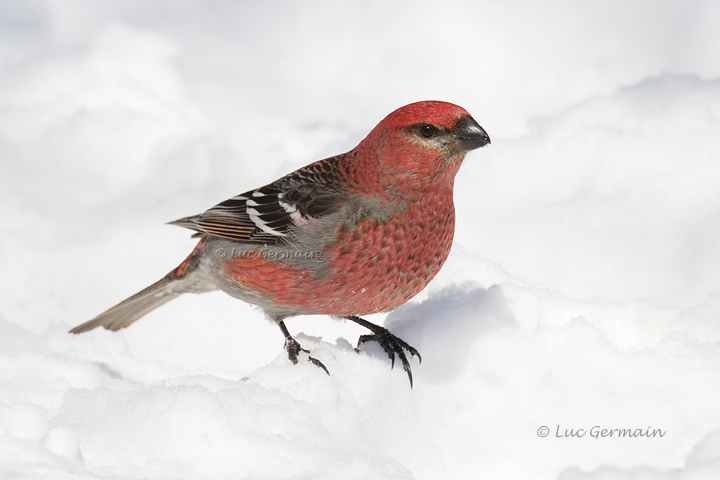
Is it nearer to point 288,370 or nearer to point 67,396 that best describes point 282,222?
point 288,370

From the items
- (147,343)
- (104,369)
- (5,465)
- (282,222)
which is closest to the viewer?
(5,465)

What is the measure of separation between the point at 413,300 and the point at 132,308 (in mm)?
1525

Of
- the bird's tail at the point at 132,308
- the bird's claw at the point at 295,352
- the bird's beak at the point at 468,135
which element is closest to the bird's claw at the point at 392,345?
the bird's claw at the point at 295,352

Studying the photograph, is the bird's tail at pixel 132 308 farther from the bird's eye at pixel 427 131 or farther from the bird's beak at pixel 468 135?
the bird's beak at pixel 468 135

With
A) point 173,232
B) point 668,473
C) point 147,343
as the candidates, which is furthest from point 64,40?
point 668,473

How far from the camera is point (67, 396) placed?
108 inches

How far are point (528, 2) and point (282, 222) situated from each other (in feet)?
13.3

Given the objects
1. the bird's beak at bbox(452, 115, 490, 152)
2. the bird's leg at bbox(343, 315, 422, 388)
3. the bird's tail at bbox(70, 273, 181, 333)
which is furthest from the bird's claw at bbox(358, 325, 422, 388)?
the bird's tail at bbox(70, 273, 181, 333)

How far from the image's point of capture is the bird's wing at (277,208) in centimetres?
332

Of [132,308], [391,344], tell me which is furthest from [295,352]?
[132,308]

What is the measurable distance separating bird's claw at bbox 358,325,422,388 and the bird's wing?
0.60 metres

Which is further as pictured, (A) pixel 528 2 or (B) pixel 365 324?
(A) pixel 528 2

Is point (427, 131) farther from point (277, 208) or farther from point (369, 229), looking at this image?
point (277, 208)

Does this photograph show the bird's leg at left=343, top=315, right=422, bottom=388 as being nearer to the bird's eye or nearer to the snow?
the snow
